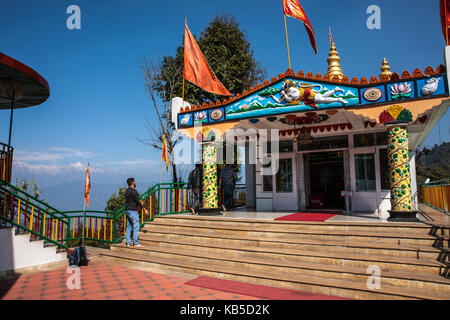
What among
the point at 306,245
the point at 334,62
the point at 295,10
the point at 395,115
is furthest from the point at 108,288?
the point at 334,62

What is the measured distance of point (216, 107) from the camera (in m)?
9.60

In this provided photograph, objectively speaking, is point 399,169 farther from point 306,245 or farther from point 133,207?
point 133,207

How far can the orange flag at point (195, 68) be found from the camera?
9914 millimetres

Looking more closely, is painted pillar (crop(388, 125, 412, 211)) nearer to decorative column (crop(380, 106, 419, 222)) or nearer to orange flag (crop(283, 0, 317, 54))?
decorative column (crop(380, 106, 419, 222))

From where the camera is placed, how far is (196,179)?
10.4m

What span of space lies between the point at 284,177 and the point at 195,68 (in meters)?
5.27

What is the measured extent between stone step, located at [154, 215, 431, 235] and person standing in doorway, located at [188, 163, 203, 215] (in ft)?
4.13

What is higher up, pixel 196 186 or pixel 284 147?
pixel 284 147

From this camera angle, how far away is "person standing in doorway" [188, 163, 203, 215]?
1006cm

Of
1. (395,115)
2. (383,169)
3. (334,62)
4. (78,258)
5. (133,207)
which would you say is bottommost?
(78,258)

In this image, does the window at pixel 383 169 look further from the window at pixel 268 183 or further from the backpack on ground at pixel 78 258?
the backpack on ground at pixel 78 258

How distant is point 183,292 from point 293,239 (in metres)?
2.85

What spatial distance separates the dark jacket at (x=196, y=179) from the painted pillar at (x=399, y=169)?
5.99m

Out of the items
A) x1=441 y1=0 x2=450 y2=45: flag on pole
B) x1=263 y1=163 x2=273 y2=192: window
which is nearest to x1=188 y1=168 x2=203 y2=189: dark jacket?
x1=263 y1=163 x2=273 y2=192: window
